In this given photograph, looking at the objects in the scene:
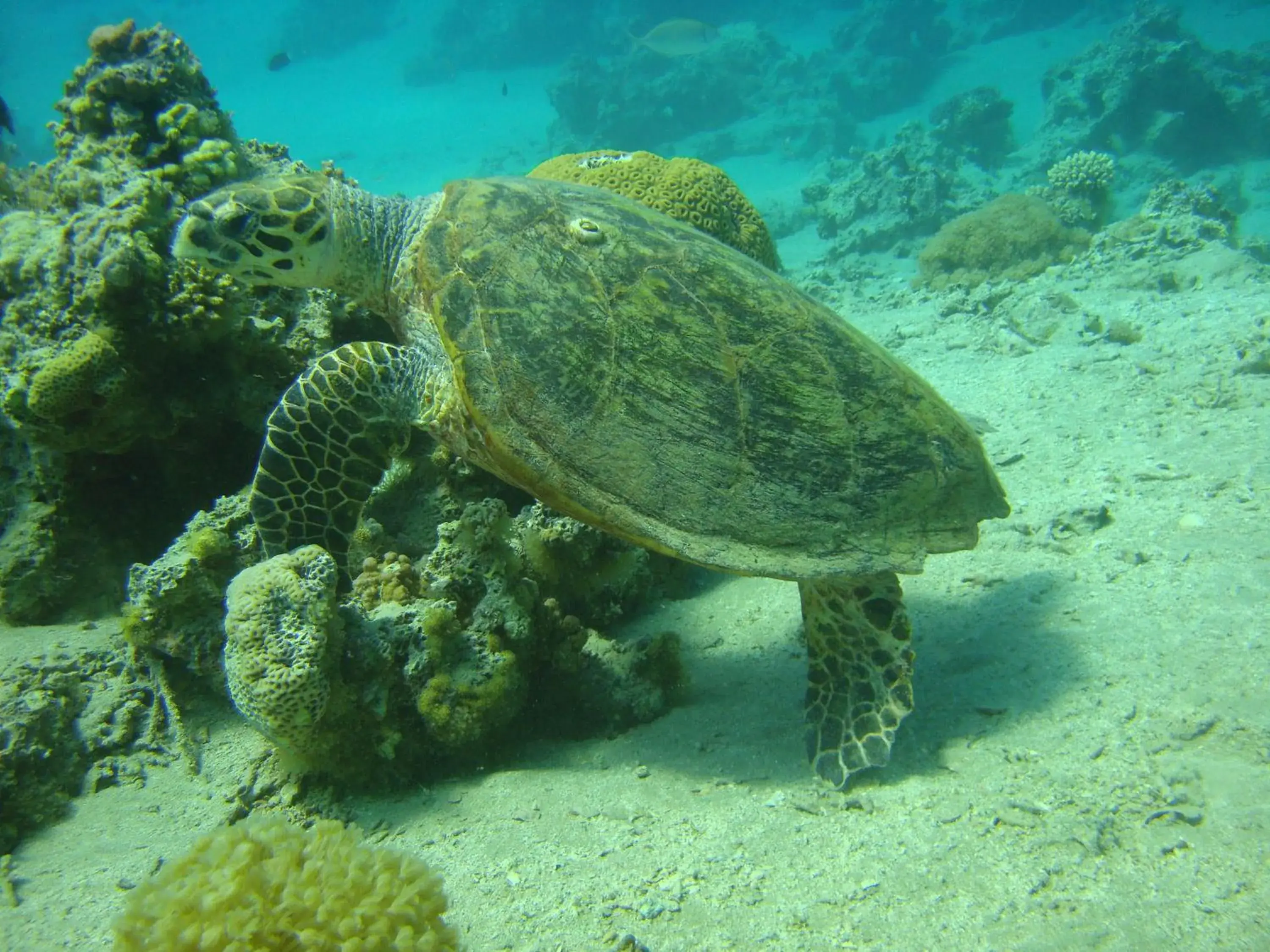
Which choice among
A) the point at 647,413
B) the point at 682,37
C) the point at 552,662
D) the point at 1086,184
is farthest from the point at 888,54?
the point at 552,662

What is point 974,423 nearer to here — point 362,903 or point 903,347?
point 903,347

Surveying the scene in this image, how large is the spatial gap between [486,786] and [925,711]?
2168 mm

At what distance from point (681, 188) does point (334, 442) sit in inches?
180

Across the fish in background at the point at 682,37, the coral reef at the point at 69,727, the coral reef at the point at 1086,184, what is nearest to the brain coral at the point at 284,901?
the coral reef at the point at 69,727

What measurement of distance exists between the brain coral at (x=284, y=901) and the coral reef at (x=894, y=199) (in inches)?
550

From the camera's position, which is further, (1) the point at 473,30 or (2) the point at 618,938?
(1) the point at 473,30

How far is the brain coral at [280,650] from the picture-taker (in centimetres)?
248

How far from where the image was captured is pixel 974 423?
541 centimetres

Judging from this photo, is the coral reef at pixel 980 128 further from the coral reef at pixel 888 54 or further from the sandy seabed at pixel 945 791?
the sandy seabed at pixel 945 791

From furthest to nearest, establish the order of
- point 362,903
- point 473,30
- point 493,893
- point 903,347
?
point 473,30
point 903,347
point 493,893
point 362,903

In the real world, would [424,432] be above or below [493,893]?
above

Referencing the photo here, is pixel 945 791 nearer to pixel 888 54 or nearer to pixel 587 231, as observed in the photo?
pixel 587 231

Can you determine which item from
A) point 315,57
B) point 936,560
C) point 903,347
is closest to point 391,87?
point 315,57

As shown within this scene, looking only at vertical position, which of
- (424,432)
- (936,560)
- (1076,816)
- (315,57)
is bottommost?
Answer: (1076,816)
